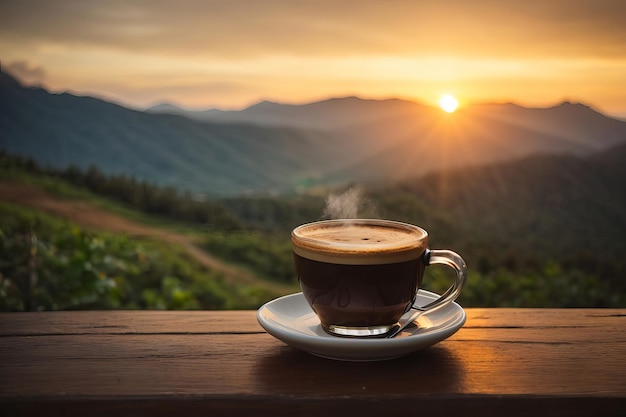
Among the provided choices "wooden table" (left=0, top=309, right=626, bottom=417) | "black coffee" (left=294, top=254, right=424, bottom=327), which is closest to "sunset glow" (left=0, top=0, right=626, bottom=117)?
"wooden table" (left=0, top=309, right=626, bottom=417)

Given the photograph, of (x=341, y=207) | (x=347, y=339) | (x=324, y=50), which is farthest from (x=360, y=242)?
(x=324, y=50)

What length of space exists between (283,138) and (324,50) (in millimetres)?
1366

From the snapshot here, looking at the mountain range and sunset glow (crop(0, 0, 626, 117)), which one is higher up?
sunset glow (crop(0, 0, 626, 117))

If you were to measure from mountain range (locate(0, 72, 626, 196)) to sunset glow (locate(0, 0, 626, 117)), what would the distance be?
7.0 inches

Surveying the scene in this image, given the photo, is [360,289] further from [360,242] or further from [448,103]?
[448,103]

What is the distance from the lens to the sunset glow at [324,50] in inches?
162

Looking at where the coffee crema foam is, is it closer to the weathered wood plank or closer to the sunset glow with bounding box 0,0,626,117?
the weathered wood plank

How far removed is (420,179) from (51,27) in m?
2.82

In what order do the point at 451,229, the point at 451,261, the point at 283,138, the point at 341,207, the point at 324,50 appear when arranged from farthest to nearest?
the point at 283,138 → the point at 451,229 → the point at 324,50 → the point at 341,207 → the point at 451,261

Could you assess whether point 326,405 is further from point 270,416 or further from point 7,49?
point 7,49

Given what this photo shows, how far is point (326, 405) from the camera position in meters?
1.02

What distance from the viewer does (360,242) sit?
1.22 meters

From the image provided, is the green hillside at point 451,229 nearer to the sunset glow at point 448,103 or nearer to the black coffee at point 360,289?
the sunset glow at point 448,103

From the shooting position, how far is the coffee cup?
45.4 inches
